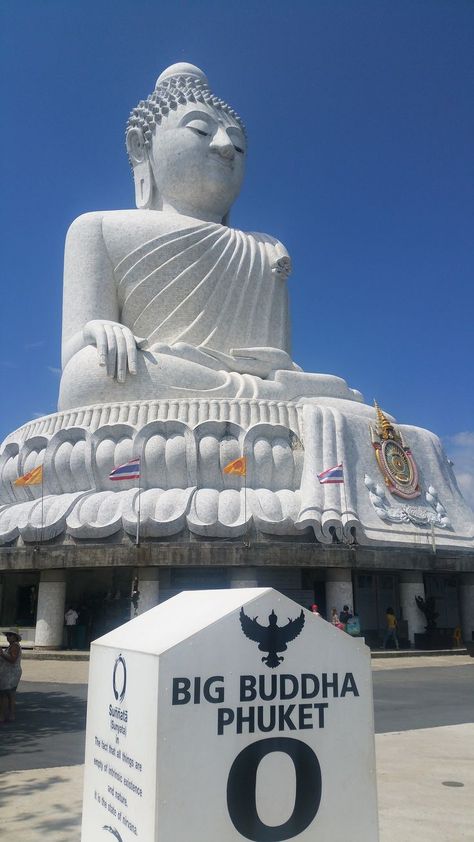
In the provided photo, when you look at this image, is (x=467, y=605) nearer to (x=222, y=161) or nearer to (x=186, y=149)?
(x=222, y=161)

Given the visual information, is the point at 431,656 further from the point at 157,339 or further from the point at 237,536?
the point at 157,339

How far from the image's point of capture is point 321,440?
56.4 ft

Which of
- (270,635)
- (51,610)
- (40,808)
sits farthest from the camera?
(51,610)

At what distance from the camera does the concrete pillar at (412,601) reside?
17.6m

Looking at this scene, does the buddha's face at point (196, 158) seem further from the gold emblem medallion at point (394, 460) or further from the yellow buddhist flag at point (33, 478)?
the yellow buddhist flag at point (33, 478)

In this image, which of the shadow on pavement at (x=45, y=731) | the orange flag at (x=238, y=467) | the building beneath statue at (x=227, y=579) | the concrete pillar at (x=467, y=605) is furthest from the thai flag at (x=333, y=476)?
the shadow on pavement at (x=45, y=731)

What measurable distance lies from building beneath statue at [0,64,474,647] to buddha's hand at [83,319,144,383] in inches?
1.5

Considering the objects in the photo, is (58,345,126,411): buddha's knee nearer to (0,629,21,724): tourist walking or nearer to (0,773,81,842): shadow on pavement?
(0,629,21,724): tourist walking

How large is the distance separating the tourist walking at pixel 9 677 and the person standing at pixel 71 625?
894 centimetres

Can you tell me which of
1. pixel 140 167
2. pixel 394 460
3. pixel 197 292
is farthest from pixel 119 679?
A: pixel 140 167

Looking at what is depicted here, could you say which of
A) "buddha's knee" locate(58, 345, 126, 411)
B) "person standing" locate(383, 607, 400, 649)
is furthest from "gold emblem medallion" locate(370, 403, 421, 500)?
"buddha's knee" locate(58, 345, 126, 411)

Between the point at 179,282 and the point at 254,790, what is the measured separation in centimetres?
1885

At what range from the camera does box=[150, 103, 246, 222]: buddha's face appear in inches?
861

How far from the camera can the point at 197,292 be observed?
20484 millimetres
